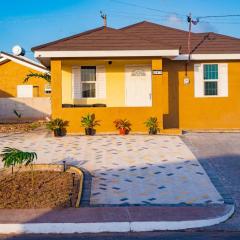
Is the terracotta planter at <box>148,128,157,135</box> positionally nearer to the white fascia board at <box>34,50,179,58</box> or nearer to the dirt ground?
the white fascia board at <box>34,50,179,58</box>

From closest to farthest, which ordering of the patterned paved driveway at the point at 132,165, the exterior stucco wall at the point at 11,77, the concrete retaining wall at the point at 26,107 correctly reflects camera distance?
1. the patterned paved driveway at the point at 132,165
2. the concrete retaining wall at the point at 26,107
3. the exterior stucco wall at the point at 11,77

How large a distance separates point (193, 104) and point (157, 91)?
2305 mm

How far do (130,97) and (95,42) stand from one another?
3375mm

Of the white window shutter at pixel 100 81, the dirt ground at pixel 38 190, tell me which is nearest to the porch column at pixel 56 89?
the white window shutter at pixel 100 81

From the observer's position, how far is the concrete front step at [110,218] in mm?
7980

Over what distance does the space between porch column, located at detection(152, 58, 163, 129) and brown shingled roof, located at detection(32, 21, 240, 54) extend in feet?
2.30

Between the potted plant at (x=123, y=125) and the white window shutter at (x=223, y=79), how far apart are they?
4454mm

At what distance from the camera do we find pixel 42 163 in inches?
504

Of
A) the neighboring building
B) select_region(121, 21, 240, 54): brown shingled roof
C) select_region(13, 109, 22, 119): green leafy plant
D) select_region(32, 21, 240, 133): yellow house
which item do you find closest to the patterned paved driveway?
select_region(32, 21, 240, 133): yellow house

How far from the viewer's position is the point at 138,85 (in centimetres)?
2014

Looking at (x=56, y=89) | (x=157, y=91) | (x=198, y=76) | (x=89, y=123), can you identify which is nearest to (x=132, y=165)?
(x=89, y=123)

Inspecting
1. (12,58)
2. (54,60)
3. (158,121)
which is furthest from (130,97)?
(12,58)

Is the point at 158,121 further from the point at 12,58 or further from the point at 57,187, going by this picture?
the point at 12,58

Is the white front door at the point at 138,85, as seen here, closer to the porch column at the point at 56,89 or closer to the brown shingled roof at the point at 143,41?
the brown shingled roof at the point at 143,41
